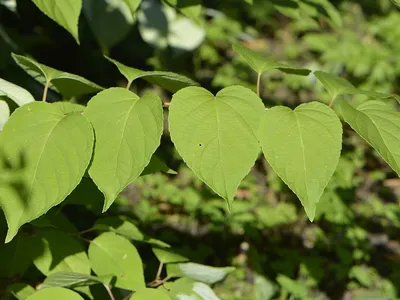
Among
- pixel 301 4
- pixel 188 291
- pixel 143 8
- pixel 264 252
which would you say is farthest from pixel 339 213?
pixel 188 291

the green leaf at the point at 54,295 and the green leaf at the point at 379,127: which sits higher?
the green leaf at the point at 379,127

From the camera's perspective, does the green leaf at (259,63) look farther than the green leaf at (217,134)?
Yes

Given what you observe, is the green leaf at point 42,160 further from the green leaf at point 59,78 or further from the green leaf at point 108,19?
the green leaf at point 108,19

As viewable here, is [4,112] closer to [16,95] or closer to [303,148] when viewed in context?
[16,95]

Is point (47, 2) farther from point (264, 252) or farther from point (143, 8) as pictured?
point (264, 252)

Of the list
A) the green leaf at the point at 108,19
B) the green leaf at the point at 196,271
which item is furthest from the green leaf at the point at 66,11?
the green leaf at the point at 108,19

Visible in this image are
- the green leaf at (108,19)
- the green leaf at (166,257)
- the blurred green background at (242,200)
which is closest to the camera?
the green leaf at (166,257)

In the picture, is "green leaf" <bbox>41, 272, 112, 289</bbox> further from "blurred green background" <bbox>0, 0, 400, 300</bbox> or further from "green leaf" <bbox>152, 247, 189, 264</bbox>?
"blurred green background" <bbox>0, 0, 400, 300</bbox>
